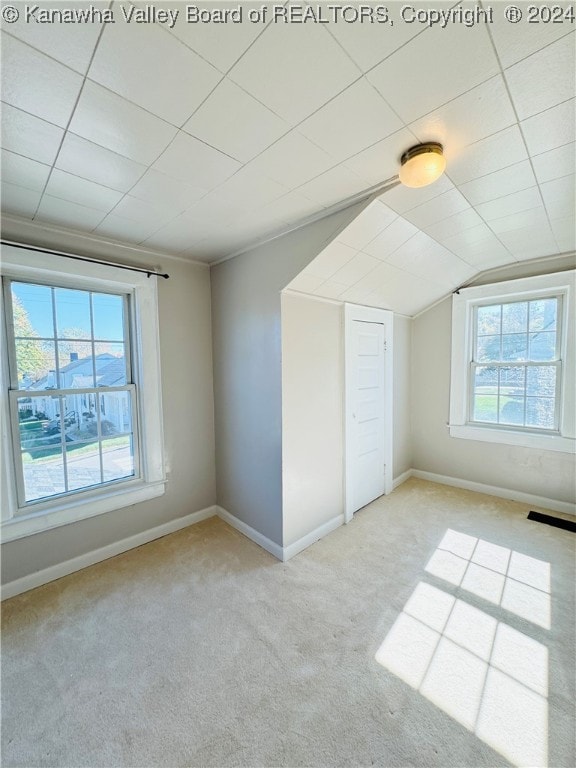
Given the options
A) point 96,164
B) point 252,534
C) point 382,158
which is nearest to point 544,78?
point 382,158

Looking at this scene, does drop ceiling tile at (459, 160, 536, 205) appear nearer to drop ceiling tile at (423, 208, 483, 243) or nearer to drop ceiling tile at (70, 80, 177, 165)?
drop ceiling tile at (423, 208, 483, 243)

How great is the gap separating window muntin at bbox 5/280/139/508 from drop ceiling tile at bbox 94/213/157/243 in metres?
0.45

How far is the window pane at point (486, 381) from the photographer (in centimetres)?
330

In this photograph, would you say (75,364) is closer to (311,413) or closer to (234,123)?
(311,413)

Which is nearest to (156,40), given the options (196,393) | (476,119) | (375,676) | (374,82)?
(374,82)

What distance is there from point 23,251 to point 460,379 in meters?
4.06

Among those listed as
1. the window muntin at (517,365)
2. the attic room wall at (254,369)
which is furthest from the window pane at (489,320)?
the attic room wall at (254,369)

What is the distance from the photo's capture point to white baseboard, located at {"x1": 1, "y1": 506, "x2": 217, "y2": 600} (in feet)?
6.46

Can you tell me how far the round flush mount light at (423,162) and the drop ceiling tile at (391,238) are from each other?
0.58 meters

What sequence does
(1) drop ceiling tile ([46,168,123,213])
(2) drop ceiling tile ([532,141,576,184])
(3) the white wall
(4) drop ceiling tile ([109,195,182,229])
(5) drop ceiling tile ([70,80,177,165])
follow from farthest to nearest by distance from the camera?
(3) the white wall → (4) drop ceiling tile ([109,195,182,229]) → (1) drop ceiling tile ([46,168,123,213]) → (2) drop ceiling tile ([532,141,576,184]) → (5) drop ceiling tile ([70,80,177,165])

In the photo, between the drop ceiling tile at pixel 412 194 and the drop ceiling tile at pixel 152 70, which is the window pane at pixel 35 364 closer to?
the drop ceiling tile at pixel 152 70

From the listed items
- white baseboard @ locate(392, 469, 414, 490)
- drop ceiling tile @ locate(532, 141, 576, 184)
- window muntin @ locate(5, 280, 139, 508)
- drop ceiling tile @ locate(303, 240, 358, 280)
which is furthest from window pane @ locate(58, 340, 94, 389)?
white baseboard @ locate(392, 469, 414, 490)

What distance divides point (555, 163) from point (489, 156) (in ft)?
1.26

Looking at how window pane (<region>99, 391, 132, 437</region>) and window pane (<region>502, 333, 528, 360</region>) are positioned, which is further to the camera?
window pane (<region>502, 333, 528, 360</region>)
